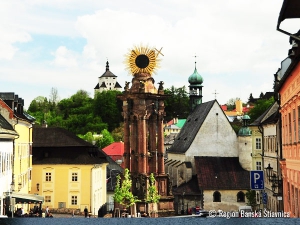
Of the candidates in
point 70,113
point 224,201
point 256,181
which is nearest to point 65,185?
point 224,201

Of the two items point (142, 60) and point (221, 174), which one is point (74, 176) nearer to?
point (142, 60)

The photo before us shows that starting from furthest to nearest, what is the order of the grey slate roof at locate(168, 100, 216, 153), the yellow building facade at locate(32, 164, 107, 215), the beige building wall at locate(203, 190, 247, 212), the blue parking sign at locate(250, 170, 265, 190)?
the grey slate roof at locate(168, 100, 216, 153) → the beige building wall at locate(203, 190, 247, 212) → the yellow building facade at locate(32, 164, 107, 215) → the blue parking sign at locate(250, 170, 265, 190)

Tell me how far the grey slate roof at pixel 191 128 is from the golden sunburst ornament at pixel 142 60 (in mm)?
20559

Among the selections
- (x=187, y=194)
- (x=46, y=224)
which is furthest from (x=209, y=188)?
(x=46, y=224)

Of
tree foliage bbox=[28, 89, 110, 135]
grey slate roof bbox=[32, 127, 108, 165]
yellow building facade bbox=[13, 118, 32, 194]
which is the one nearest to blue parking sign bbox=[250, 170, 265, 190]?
yellow building facade bbox=[13, 118, 32, 194]

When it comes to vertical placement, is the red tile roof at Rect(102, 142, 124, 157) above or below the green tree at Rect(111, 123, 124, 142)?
below

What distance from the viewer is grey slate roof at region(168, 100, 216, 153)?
251 ft

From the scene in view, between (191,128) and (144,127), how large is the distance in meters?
25.9

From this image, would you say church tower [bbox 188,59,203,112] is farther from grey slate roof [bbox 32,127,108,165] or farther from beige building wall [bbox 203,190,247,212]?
grey slate roof [bbox 32,127,108,165]

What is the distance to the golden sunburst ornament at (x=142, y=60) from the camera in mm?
56438

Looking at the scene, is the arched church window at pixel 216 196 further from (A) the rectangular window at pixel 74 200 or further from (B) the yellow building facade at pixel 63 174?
(A) the rectangular window at pixel 74 200

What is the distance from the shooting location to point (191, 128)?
264 ft

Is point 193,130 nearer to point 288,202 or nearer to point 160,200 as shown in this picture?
point 160,200

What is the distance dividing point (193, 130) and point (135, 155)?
76.6ft
